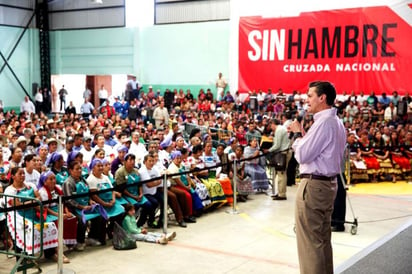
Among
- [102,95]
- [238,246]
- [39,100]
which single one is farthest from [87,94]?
[238,246]

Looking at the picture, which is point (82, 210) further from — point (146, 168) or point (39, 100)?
point (39, 100)

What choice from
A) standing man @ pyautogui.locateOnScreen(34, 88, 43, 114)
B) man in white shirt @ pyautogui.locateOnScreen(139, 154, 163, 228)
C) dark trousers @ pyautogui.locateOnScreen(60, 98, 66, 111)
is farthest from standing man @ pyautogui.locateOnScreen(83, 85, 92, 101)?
man in white shirt @ pyautogui.locateOnScreen(139, 154, 163, 228)

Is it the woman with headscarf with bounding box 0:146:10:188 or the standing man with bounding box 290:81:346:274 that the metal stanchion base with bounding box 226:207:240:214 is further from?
the standing man with bounding box 290:81:346:274

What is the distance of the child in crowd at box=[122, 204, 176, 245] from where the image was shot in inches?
303

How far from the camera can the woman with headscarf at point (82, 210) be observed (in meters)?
7.21

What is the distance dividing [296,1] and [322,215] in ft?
63.9

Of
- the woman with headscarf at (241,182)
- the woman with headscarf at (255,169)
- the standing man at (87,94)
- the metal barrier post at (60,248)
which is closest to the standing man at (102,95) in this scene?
the standing man at (87,94)

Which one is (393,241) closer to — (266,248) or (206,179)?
(266,248)

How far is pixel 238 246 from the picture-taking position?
7.61 meters

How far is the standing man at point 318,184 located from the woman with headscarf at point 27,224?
330 centimetres

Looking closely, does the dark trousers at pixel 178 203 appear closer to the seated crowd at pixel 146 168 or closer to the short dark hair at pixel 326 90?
the seated crowd at pixel 146 168

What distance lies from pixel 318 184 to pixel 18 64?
2781 cm

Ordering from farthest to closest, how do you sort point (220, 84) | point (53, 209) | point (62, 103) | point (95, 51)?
point (62, 103), point (95, 51), point (220, 84), point (53, 209)

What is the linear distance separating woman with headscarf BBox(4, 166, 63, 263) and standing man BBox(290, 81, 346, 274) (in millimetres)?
3301
